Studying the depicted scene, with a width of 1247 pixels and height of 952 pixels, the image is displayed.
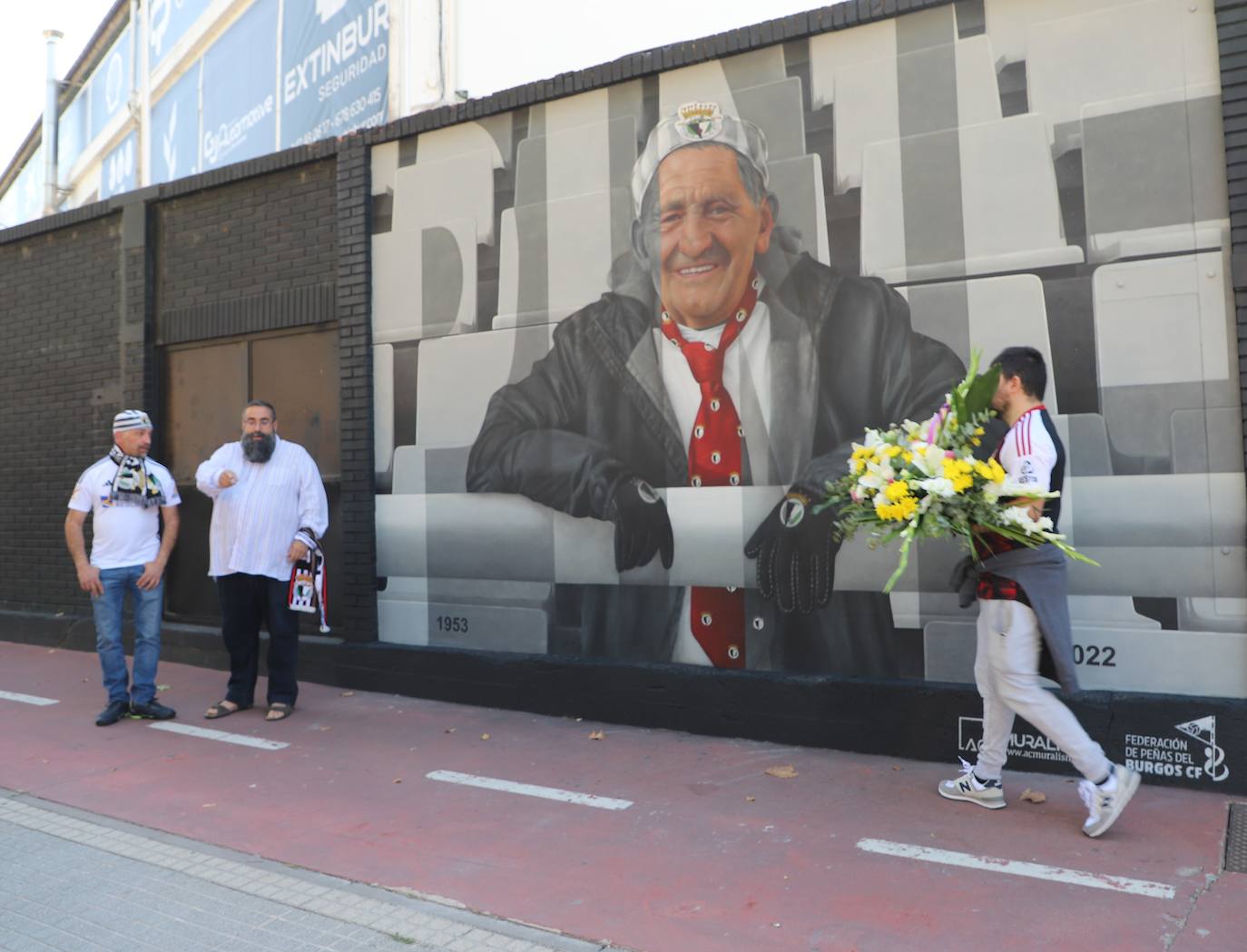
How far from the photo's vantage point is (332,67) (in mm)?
13008

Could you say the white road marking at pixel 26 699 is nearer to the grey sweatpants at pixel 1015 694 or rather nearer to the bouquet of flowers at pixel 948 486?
the bouquet of flowers at pixel 948 486

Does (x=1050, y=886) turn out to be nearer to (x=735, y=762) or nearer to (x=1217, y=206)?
(x=735, y=762)

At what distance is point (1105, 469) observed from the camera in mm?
5496

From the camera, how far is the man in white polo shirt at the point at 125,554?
278 inches

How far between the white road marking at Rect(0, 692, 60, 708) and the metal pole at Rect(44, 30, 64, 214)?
15131mm

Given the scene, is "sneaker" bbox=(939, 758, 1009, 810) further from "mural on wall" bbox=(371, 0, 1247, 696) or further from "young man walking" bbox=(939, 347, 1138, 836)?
"mural on wall" bbox=(371, 0, 1247, 696)

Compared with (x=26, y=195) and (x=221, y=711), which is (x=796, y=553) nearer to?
(x=221, y=711)

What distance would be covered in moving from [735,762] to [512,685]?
6.47 ft

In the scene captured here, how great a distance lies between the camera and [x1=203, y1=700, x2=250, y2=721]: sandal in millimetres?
7207

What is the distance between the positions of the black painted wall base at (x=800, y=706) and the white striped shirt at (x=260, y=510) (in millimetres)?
1274

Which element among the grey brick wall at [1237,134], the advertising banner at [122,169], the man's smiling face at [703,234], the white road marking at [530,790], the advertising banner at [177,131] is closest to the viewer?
the grey brick wall at [1237,134]

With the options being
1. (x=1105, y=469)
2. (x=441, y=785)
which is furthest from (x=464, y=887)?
(x=1105, y=469)

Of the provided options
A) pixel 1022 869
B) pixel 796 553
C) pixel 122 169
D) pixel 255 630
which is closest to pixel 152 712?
pixel 255 630

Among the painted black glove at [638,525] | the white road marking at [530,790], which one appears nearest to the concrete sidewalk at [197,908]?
the white road marking at [530,790]
